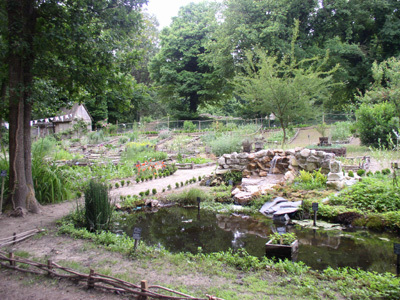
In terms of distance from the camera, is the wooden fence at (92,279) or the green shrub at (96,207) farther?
the green shrub at (96,207)

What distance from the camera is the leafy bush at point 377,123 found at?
48.3ft

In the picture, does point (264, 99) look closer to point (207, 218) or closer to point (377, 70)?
point (207, 218)

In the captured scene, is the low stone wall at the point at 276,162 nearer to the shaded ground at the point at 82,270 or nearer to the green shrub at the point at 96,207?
the green shrub at the point at 96,207

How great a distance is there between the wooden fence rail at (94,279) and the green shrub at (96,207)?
153cm

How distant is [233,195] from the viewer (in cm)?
822

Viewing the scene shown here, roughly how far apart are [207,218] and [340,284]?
390cm

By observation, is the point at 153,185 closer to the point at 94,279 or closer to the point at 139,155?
the point at 139,155

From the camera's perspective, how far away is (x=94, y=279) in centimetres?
303

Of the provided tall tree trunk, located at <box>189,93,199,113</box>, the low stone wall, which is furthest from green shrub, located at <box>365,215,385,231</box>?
tall tree trunk, located at <box>189,93,199,113</box>

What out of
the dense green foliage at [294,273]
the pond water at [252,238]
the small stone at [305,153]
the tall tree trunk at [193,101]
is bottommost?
the pond water at [252,238]

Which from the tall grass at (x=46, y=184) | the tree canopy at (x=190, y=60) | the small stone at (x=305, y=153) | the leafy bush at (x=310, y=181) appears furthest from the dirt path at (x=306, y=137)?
the tall grass at (x=46, y=184)

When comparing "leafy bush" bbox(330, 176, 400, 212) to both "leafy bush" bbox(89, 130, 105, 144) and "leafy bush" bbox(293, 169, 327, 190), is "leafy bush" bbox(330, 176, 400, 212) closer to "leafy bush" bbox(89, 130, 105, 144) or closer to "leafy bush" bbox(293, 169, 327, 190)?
"leafy bush" bbox(293, 169, 327, 190)

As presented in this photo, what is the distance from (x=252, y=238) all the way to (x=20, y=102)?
5.34 meters

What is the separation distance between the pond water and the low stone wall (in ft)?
10.9
